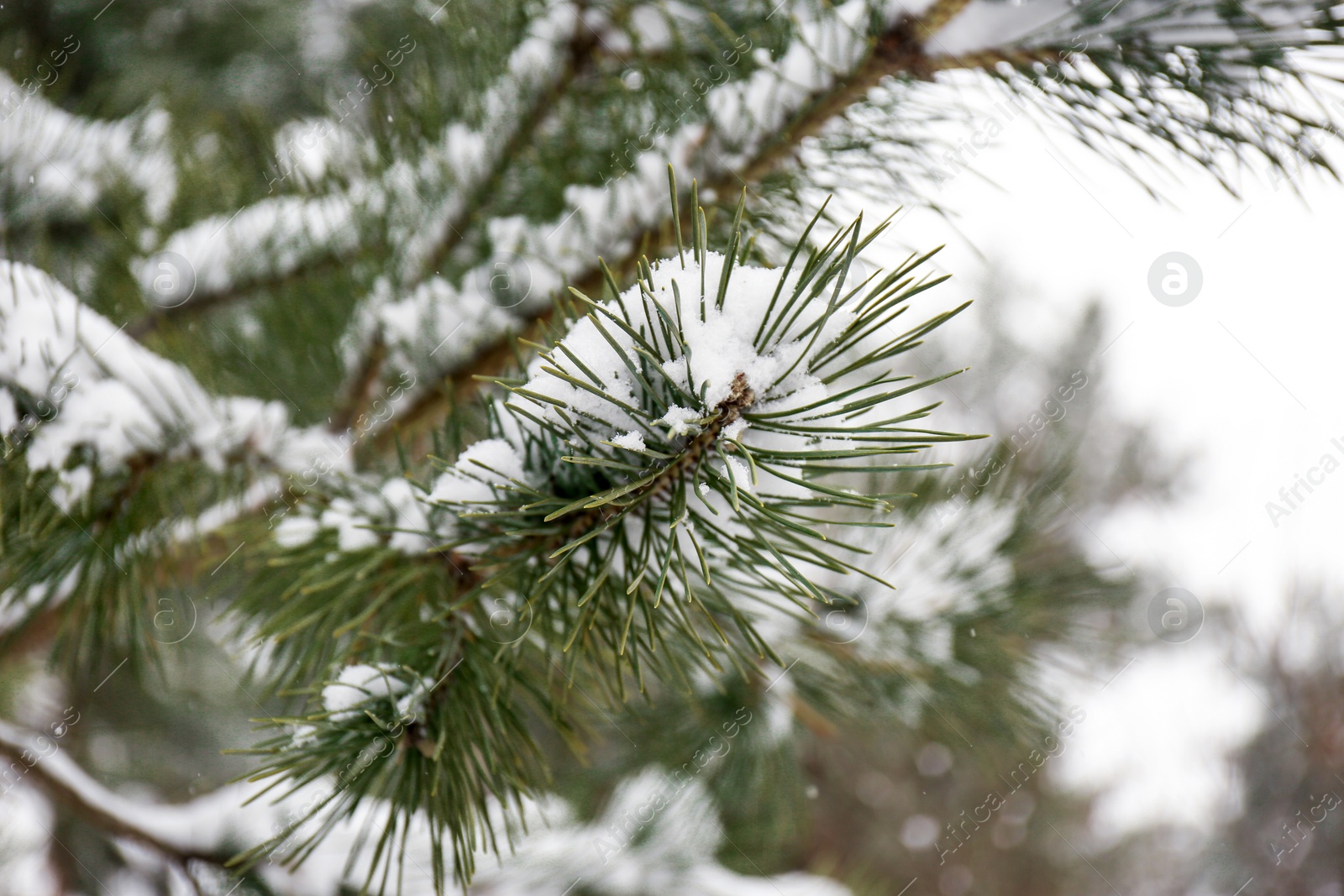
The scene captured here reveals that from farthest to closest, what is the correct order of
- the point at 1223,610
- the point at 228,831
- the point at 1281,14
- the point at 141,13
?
the point at 1223,610 < the point at 141,13 < the point at 228,831 < the point at 1281,14

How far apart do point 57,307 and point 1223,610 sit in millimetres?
4531

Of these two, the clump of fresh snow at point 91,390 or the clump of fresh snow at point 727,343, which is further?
the clump of fresh snow at point 91,390

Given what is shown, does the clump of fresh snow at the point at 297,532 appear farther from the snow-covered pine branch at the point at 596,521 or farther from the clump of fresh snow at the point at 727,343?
the clump of fresh snow at the point at 727,343

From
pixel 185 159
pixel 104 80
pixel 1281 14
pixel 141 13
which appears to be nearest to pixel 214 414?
pixel 185 159

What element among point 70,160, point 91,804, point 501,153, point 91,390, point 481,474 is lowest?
point 91,804

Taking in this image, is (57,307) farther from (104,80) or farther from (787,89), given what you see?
(104,80)

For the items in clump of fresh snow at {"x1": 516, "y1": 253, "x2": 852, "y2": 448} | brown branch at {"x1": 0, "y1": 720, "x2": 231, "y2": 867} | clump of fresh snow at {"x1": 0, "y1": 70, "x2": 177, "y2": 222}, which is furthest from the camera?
clump of fresh snow at {"x1": 0, "y1": 70, "x2": 177, "y2": 222}

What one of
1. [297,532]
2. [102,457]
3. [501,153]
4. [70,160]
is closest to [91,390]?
[102,457]

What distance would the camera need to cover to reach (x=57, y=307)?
38 centimetres

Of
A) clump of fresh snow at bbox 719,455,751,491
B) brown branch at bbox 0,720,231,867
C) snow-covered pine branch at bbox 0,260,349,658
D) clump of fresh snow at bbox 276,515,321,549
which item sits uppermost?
snow-covered pine branch at bbox 0,260,349,658

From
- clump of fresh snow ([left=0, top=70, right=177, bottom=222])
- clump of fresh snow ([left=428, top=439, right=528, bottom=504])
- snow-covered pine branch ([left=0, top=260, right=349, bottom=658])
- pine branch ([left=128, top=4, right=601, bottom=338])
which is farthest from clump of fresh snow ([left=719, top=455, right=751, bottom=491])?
clump of fresh snow ([left=0, top=70, right=177, bottom=222])

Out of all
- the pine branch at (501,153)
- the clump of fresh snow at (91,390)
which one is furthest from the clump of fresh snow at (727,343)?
the pine branch at (501,153)

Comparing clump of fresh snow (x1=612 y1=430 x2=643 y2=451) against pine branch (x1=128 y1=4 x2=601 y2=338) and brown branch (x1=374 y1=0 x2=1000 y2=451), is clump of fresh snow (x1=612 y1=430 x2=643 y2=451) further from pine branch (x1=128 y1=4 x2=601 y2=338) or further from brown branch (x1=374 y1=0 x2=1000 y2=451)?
pine branch (x1=128 y1=4 x2=601 y2=338)

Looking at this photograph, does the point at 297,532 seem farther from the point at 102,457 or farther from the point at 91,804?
the point at 91,804
